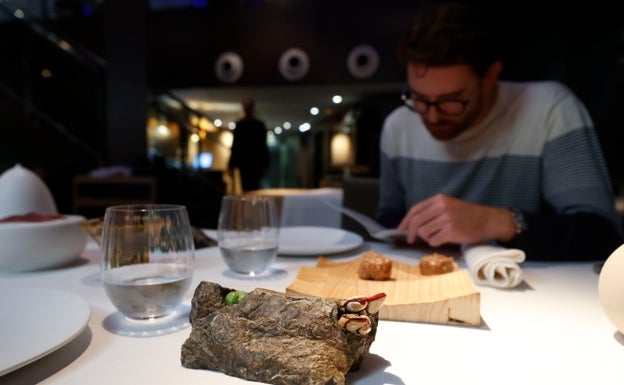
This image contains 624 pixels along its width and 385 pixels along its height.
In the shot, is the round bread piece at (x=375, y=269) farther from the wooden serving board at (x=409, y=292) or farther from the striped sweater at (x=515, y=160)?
the striped sweater at (x=515, y=160)

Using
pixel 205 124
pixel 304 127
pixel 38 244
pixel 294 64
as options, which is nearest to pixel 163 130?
pixel 205 124

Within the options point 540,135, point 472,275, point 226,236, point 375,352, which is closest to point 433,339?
point 375,352

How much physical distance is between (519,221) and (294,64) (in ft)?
18.0

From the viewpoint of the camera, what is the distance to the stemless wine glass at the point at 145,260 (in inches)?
21.7

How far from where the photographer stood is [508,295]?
735 mm

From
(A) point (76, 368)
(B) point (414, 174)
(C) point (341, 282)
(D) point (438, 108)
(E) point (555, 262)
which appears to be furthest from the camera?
(B) point (414, 174)

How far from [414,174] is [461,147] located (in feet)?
0.76

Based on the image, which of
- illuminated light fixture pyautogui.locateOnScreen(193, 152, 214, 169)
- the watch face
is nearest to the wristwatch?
the watch face

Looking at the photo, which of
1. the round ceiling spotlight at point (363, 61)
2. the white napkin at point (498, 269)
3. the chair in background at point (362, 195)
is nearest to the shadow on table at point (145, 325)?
the white napkin at point (498, 269)

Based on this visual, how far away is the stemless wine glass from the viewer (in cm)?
55

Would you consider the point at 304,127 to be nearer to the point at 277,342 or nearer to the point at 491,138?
the point at 491,138

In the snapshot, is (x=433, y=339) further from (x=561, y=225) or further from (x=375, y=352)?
(x=561, y=225)

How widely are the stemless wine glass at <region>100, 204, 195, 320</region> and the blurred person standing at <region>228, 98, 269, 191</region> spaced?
4.72 m

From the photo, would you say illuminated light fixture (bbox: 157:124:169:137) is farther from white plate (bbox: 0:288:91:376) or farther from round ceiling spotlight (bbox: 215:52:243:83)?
white plate (bbox: 0:288:91:376)
